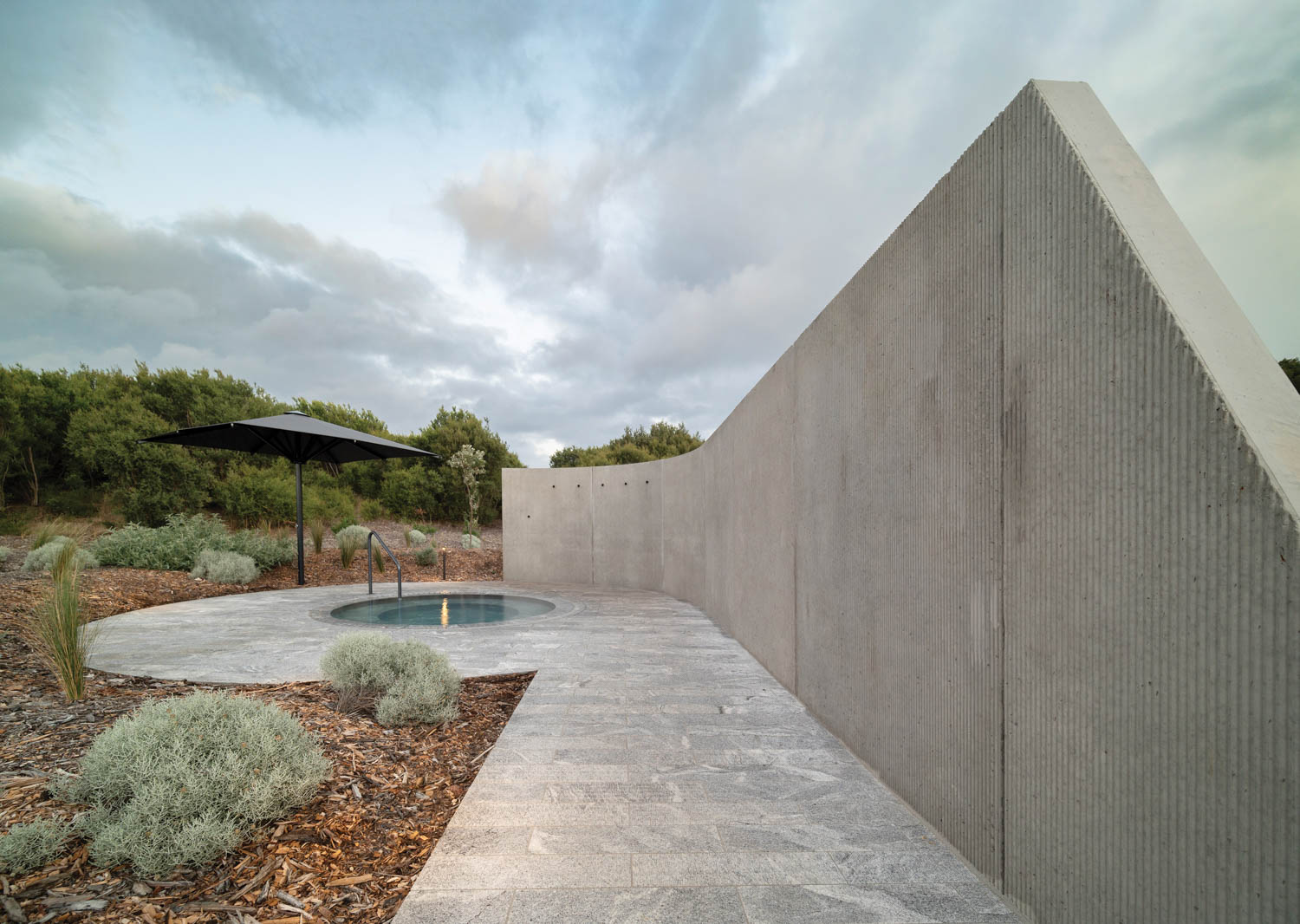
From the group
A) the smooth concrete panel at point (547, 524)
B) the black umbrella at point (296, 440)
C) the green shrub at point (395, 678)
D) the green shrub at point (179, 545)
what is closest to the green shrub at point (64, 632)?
the green shrub at point (395, 678)

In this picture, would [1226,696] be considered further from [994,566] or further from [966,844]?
[966,844]

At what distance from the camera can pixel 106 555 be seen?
798 cm

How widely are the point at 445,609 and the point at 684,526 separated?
329 centimetres

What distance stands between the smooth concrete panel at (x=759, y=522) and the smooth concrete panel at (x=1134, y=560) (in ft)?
6.93

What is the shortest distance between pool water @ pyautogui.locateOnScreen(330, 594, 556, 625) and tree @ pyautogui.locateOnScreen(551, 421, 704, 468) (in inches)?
636

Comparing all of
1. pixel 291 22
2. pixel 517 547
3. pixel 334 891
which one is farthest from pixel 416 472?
pixel 334 891

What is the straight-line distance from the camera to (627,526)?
923 cm

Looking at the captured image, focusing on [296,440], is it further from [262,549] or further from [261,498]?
[261,498]

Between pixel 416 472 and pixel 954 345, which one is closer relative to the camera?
pixel 954 345

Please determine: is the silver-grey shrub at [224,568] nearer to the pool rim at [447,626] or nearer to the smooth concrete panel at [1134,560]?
the pool rim at [447,626]

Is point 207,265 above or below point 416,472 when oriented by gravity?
above

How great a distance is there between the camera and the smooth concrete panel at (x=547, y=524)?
9.65 meters

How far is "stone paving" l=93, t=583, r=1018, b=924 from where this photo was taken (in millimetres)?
1618

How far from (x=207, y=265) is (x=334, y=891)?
20.3 m
